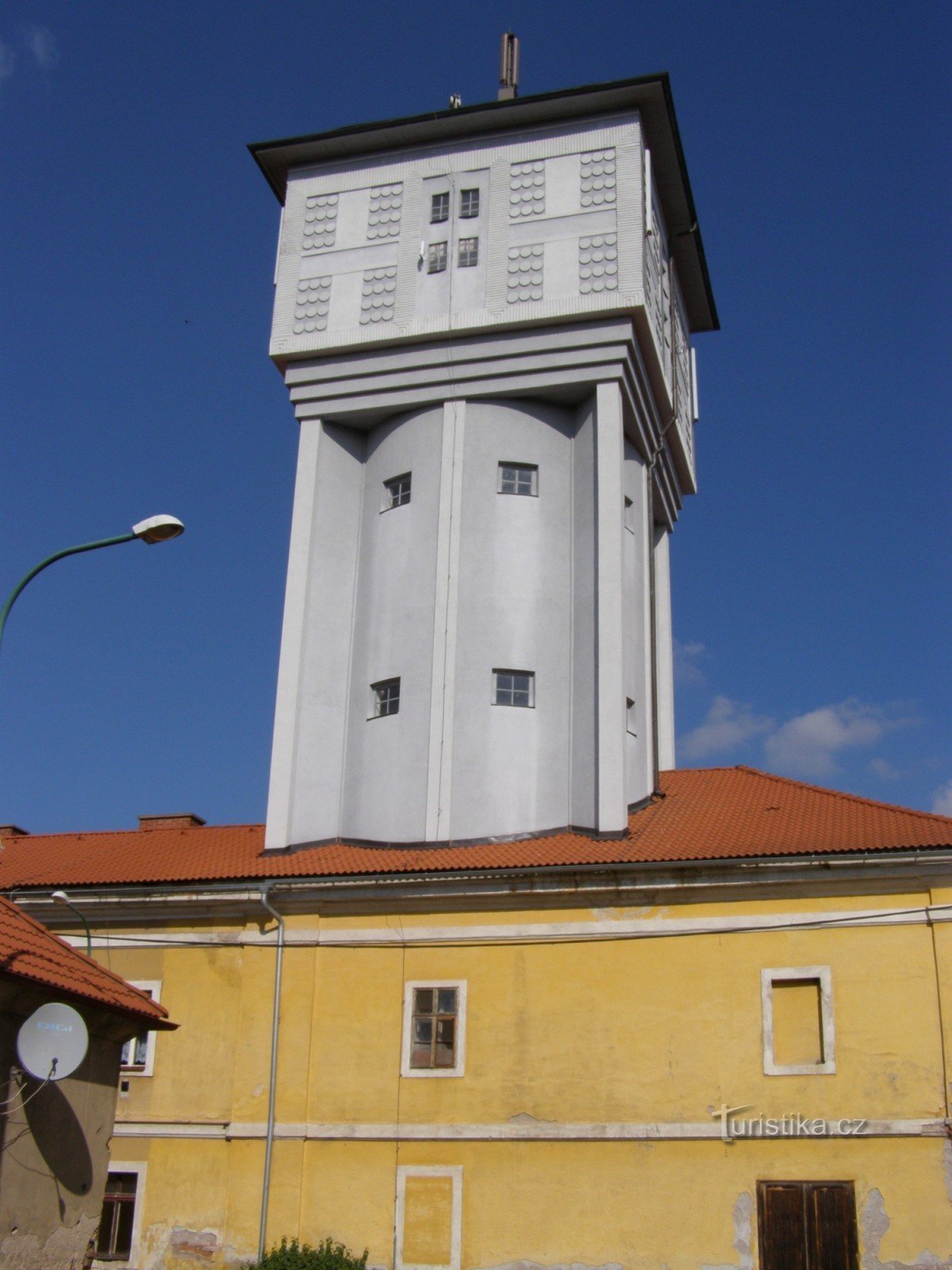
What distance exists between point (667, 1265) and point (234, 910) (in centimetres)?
912

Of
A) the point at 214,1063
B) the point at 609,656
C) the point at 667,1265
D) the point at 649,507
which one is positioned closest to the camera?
the point at 667,1265

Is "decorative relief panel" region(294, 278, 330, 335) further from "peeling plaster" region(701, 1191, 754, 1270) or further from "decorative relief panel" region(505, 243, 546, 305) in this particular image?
"peeling plaster" region(701, 1191, 754, 1270)

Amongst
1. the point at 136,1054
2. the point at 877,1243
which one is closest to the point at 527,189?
the point at 136,1054

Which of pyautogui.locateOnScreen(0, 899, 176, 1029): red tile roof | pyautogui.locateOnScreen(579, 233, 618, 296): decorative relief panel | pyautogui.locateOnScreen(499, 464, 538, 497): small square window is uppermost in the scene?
pyautogui.locateOnScreen(579, 233, 618, 296): decorative relief panel

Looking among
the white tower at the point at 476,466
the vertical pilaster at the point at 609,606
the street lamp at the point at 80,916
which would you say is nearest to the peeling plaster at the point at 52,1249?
the street lamp at the point at 80,916

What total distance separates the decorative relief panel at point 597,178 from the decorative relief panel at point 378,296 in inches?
168

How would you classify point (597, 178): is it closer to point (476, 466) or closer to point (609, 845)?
point (476, 466)

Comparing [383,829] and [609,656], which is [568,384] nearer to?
[609,656]

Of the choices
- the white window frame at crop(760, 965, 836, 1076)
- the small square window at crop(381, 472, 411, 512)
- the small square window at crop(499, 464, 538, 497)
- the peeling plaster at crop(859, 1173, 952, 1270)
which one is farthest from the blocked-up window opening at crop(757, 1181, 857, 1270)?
the small square window at crop(381, 472, 411, 512)

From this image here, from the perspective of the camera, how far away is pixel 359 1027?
74.5 feet

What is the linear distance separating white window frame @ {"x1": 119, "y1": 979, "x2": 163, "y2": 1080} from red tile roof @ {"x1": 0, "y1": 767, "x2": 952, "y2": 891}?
172cm

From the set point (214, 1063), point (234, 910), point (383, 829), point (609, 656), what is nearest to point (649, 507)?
point (609, 656)

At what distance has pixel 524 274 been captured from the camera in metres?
28.0

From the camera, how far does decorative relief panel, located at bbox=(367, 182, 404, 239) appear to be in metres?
29.6
